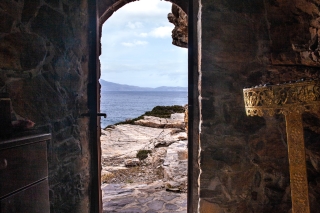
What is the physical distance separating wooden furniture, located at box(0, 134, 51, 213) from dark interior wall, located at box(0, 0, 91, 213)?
0.51 meters

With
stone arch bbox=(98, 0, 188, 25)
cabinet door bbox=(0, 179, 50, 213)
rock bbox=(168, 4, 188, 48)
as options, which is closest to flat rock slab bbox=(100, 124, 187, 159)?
rock bbox=(168, 4, 188, 48)

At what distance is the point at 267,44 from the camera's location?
2445 mm

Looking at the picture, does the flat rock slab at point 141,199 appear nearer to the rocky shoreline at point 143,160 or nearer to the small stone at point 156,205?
the small stone at point 156,205

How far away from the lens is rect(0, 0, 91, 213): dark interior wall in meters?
1.96

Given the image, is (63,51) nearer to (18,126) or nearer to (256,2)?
(18,126)

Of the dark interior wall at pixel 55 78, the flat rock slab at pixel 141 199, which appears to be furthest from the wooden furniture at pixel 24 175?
the flat rock slab at pixel 141 199

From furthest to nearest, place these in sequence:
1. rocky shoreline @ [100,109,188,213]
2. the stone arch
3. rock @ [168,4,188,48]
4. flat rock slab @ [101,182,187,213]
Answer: rock @ [168,4,188,48] → rocky shoreline @ [100,109,188,213] → flat rock slab @ [101,182,187,213] → the stone arch

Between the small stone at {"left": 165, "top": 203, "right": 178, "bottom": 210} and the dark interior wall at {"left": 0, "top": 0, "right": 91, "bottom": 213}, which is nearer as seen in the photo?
the dark interior wall at {"left": 0, "top": 0, "right": 91, "bottom": 213}

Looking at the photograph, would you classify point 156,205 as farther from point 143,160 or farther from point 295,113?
point 295,113

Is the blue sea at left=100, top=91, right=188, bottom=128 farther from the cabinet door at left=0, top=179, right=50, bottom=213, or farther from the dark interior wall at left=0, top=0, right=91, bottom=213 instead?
the cabinet door at left=0, top=179, right=50, bottom=213

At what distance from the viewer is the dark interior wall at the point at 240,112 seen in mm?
2404

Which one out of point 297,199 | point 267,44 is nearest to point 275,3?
point 267,44

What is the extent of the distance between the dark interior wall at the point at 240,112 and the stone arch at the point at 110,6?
0.96 m

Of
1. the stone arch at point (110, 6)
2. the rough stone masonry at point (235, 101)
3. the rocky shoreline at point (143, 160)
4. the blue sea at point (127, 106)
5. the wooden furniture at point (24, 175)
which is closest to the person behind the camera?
the wooden furniture at point (24, 175)
